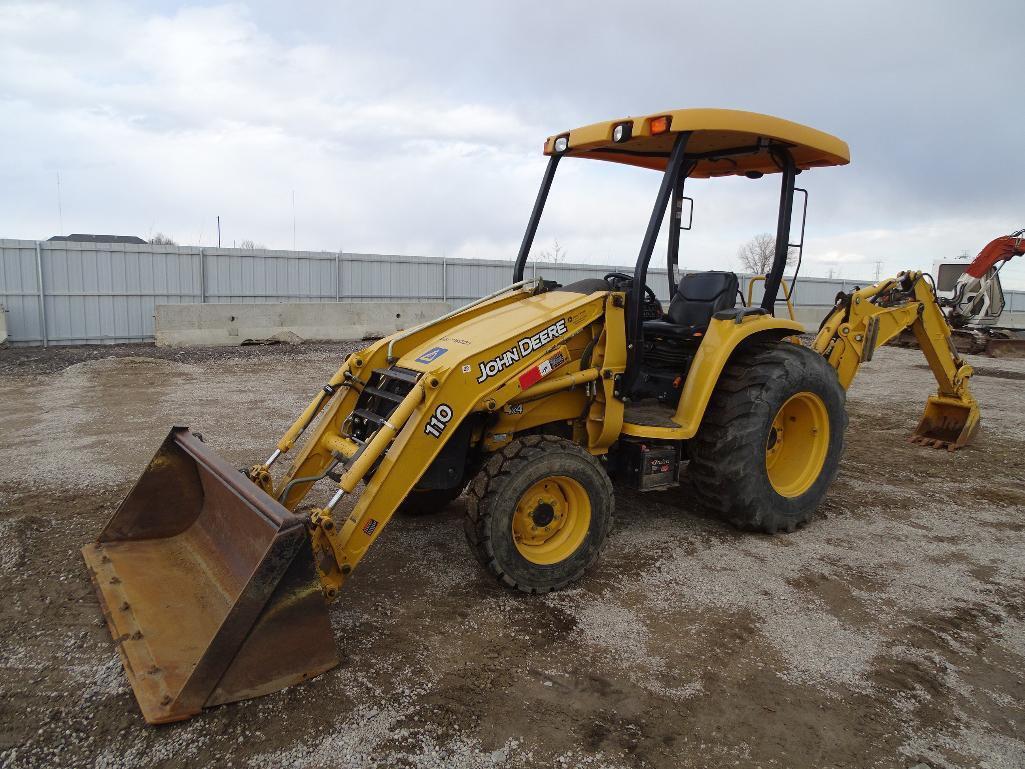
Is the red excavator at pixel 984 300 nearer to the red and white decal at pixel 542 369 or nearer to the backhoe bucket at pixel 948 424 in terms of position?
the backhoe bucket at pixel 948 424

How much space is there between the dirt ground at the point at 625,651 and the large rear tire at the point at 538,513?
0.20m

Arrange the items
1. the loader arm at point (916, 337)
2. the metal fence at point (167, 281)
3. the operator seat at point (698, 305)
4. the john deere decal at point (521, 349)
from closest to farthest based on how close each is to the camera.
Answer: the john deere decal at point (521, 349) → the operator seat at point (698, 305) → the loader arm at point (916, 337) → the metal fence at point (167, 281)

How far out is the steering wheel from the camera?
457 cm

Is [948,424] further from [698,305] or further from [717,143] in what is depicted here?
[717,143]

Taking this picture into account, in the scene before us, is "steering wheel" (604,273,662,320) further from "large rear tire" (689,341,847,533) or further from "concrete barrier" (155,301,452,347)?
"concrete barrier" (155,301,452,347)

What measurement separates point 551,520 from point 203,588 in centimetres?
181

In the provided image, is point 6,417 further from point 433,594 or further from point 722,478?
point 722,478

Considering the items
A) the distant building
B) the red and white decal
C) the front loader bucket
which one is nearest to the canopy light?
the red and white decal

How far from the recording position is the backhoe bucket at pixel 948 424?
7.36m

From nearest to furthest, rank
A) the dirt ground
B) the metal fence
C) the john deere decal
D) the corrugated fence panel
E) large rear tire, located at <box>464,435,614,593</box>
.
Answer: the dirt ground → large rear tire, located at <box>464,435,614,593</box> → the john deere decal → the corrugated fence panel → the metal fence

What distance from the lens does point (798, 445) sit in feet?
17.5

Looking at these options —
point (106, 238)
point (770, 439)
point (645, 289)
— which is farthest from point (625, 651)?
point (106, 238)

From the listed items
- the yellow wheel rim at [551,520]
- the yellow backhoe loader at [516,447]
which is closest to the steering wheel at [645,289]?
the yellow backhoe loader at [516,447]

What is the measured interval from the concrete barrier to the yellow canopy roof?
10.3m
